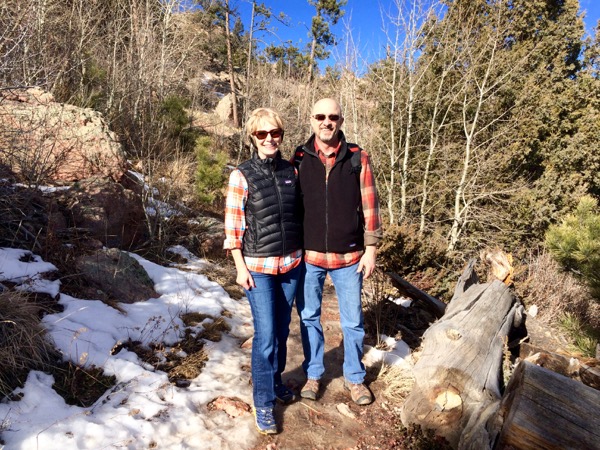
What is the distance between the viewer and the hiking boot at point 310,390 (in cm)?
281

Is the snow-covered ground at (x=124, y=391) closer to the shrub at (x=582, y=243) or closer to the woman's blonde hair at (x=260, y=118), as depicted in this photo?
the woman's blonde hair at (x=260, y=118)

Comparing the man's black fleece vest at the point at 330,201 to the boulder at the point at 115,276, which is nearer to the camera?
the man's black fleece vest at the point at 330,201

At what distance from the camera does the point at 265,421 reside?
96.0 inches

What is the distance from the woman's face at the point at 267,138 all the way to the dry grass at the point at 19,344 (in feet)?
6.10

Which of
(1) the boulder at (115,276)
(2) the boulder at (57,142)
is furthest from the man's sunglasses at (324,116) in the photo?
(2) the boulder at (57,142)

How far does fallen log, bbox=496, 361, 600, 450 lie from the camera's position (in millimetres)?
1931

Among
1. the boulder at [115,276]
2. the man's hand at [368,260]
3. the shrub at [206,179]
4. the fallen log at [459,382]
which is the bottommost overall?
the fallen log at [459,382]

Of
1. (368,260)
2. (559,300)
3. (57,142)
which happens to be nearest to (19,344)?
(368,260)

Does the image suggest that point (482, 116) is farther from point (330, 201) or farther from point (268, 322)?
point (268, 322)

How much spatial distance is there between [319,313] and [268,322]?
0.51 meters

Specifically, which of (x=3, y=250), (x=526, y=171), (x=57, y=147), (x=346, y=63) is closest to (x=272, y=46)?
(x=346, y=63)

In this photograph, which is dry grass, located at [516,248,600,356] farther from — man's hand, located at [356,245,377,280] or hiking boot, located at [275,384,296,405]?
hiking boot, located at [275,384,296,405]

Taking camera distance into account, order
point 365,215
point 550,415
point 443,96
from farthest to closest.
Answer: point 443,96, point 365,215, point 550,415

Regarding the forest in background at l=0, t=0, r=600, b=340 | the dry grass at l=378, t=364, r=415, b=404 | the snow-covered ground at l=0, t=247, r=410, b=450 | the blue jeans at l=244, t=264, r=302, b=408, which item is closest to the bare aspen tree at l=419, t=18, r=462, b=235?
the forest in background at l=0, t=0, r=600, b=340
